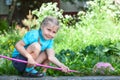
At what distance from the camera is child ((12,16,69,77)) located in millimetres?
4809

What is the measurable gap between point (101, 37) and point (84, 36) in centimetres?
44

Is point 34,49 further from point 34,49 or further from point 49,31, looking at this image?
point 49,31

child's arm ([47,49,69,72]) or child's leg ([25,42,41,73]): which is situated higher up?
child's leg ([25,42,41,73])

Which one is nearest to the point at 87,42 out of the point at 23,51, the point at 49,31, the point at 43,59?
the point at 43,59

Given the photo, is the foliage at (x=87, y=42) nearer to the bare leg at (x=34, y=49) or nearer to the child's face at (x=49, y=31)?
the bare leg at (x=34, y=49)

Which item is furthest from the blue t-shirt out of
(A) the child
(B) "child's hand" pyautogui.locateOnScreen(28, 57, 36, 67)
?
(B) "child's hand" pyautogui.locateOnScreen(28, 57, 36, 67)

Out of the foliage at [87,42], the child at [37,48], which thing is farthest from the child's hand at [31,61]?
the foliage at [87,42]

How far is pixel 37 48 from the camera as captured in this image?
15.8 ft

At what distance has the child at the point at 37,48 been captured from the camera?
4.81 m

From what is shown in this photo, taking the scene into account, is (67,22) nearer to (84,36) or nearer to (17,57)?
(84,36)

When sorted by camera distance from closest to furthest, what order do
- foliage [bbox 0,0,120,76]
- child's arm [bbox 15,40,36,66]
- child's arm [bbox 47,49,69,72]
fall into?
child's arm [bbox 15,40,36,66] → child's arm [bbox 47,49,69,72] → foliage [bbox 0,0,120,76]

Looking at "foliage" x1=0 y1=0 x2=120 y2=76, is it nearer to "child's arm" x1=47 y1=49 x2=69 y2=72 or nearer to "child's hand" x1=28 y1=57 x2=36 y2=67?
"child's arm" x1=47 y1=49 x2=69 y2=72

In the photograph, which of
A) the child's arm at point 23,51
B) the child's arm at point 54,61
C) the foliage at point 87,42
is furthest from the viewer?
the foliage at point 87,42

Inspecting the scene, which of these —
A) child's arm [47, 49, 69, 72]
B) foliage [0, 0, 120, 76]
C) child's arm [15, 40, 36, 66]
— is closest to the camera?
child's arm [15, 40, 36, 66]
